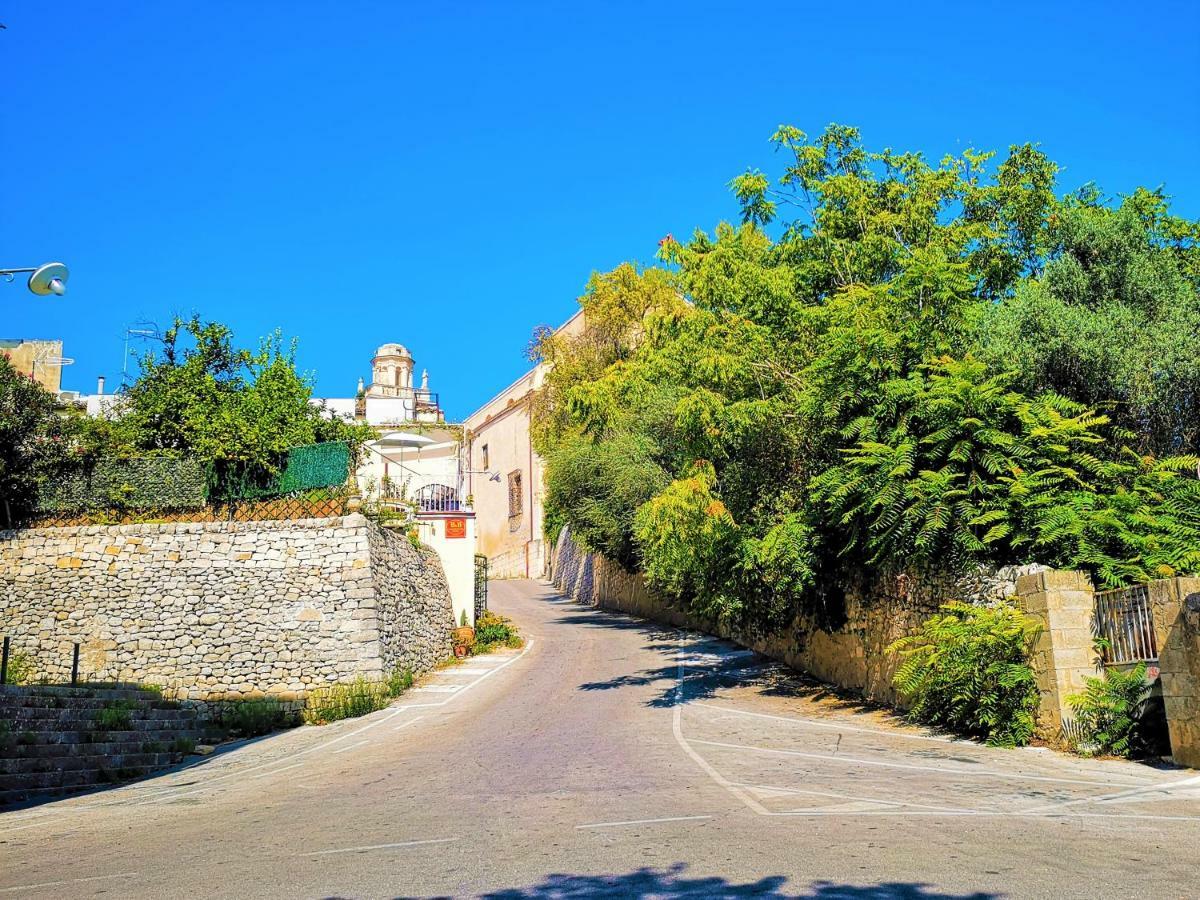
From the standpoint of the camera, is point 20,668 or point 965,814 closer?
point 965,814

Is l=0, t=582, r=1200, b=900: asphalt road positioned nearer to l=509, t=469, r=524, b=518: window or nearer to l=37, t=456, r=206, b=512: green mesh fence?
l=37, t=456, r=206, b=512: green mesh fence

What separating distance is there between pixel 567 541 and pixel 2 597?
88.8 ft

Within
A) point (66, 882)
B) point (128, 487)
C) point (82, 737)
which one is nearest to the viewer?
point (66, 882)

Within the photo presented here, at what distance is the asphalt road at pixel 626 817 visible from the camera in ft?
19.8

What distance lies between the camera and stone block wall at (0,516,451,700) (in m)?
20.6

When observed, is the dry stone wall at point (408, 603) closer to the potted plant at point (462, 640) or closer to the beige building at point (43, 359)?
the potted plant at point (462, 640)

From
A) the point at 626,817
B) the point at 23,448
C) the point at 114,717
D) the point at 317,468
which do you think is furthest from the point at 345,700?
the point at 626,817

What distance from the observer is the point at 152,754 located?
14.8 m

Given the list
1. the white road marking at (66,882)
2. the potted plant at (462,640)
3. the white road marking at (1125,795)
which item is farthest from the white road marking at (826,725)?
the white road marking at (66,882)

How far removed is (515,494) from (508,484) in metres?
0.86

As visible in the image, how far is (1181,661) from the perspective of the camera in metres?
10.3

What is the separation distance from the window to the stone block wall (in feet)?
99.0

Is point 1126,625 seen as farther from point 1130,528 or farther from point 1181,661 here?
point 1130,528

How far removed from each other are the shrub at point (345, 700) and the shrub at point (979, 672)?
10.6 meters
